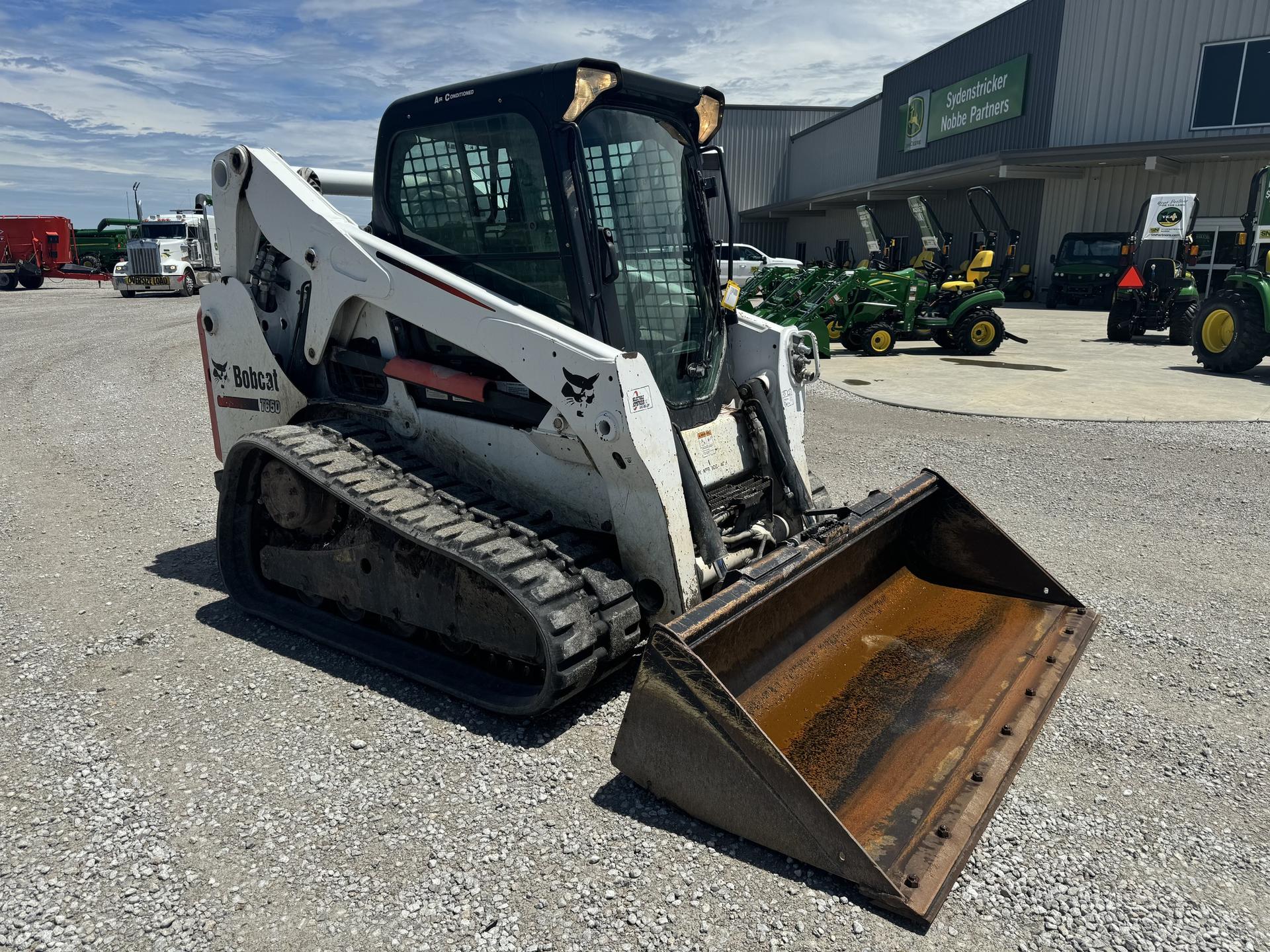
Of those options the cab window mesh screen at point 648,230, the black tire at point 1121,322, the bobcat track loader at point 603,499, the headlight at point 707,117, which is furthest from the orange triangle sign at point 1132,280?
the cab window mesh screen at point 648,230

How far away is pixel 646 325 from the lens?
4.32 metres

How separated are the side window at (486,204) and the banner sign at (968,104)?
2679 cm

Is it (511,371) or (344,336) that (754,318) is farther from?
(344,336)

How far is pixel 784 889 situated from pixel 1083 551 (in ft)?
12.8

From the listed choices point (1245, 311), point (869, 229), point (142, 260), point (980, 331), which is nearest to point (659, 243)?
point (1245, 311)

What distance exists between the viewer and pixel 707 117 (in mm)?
4711

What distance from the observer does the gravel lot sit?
8.49 feet

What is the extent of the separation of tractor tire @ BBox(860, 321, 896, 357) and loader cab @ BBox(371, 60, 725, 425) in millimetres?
11374

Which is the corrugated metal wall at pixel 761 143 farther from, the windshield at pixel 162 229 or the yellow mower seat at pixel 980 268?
the yellow mower seat at pixel 980 268

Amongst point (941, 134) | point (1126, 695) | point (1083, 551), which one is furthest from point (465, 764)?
point (941, 134)

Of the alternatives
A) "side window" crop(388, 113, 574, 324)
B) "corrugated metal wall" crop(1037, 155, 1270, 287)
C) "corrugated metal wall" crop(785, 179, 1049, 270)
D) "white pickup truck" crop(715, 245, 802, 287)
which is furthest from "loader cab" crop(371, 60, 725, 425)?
"corrugated metal wall" crop(785, 179, 1049, 270)

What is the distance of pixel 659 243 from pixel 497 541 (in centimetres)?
177

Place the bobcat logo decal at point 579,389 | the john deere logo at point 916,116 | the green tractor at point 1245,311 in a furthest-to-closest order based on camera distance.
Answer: the john deere logo at point 916,116
the green tractor at point 1245,311
the bobcat logo decal at point 579,389

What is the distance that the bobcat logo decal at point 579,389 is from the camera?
3.63 metres
